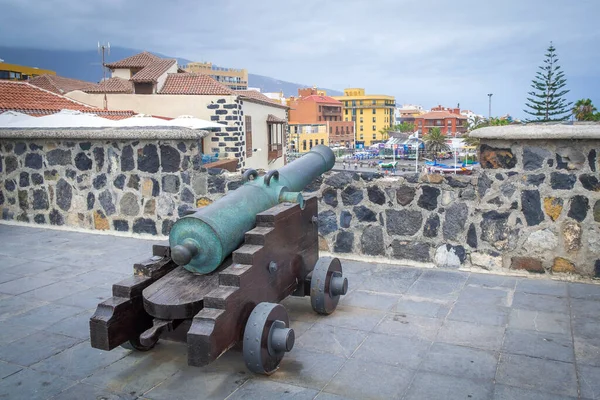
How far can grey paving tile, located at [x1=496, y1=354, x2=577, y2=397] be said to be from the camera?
279cm

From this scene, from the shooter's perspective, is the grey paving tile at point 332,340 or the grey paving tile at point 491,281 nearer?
the grey paving tile at point 332,340

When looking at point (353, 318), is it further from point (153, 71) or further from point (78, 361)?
point (153, 71)

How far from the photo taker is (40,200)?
709 cm

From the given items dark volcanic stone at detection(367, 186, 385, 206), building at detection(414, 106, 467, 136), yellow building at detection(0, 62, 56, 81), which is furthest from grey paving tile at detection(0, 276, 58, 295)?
building at detection(414, 106, 467, 136)

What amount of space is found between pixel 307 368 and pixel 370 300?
1.26 meters

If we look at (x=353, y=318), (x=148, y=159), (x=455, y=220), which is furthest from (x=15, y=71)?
(x=353, y=318)

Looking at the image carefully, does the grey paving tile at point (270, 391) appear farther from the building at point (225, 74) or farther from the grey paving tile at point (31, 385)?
the building at point (225, 74)

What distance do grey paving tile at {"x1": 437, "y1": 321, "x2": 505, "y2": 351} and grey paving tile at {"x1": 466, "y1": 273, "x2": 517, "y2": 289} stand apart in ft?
3.22

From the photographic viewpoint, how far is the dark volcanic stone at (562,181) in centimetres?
460

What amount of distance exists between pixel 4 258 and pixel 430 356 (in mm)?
4523

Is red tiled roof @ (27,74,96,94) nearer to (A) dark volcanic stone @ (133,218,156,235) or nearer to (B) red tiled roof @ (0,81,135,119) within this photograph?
(B) red tiled roof @ (0,81,135,119)

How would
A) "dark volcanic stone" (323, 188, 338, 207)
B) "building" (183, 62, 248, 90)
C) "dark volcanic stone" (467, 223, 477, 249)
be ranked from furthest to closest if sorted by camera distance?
"building" (183, 62, 248, 90) → "dark volcanic stone" (323, 188, 338, 207) → "dark volcanic stone" (467, 223, 477, 249)

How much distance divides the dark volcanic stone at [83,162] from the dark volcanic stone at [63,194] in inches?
12.4

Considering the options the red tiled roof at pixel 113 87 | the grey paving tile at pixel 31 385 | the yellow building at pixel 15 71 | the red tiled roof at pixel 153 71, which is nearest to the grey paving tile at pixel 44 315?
the grey paving tile at pixel 31 385
